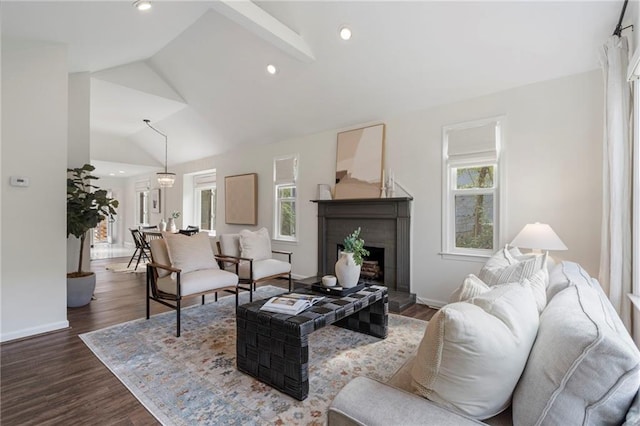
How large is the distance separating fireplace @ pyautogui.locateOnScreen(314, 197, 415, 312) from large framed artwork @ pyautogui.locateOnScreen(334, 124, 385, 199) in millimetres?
176

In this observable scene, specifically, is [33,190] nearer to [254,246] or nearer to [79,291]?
[79,291]

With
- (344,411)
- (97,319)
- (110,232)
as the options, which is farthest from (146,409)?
(110,232)

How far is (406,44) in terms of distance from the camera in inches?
130

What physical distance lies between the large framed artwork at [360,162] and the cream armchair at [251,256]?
4.50 feet

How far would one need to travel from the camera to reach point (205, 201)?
7938 mm

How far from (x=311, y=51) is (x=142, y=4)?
6.02ft

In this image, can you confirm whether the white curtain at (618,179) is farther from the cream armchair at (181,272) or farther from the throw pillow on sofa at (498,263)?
the cream armchair at (181,272)

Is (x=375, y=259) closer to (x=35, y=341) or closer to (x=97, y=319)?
(x=97, y=319)

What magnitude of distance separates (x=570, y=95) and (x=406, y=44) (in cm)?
170

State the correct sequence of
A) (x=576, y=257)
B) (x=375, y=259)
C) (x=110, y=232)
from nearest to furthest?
1. (x=576, y=257)
2. (x=375, y=259)
3. (x=110, y=232)

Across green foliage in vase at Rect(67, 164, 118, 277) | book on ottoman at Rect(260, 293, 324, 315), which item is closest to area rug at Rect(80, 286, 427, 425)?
book on ottoman at Rect(260, 293, 324, 315)

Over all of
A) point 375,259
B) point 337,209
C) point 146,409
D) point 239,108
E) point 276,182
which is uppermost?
point 239,108

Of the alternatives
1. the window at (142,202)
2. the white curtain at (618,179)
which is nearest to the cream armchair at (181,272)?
the white curtain at (618,179)

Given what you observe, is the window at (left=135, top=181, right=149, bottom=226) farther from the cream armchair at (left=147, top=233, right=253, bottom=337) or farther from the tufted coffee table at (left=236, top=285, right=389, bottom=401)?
the tufted coffee table at (left=236, top=285, right=389, bottom=401)
